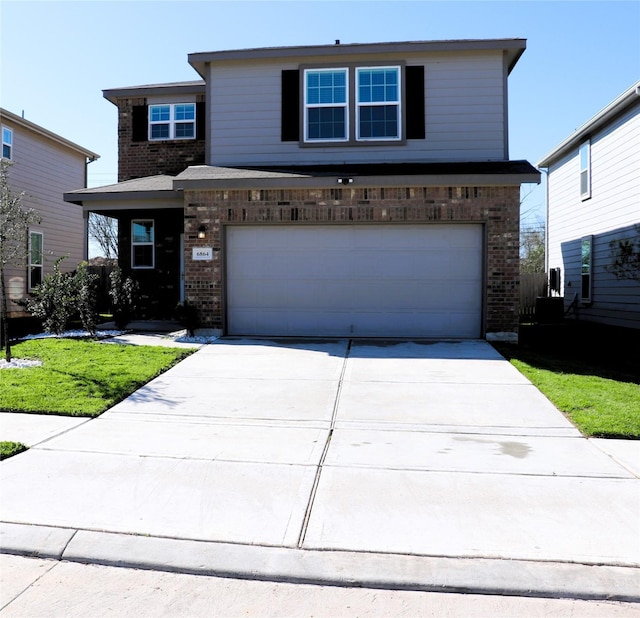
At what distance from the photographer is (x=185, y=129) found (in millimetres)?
14883

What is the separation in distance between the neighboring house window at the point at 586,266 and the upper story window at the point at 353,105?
23.4 feet

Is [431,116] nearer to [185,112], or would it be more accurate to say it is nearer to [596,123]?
[596,123]

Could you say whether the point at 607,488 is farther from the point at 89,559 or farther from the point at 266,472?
the point at 89,559

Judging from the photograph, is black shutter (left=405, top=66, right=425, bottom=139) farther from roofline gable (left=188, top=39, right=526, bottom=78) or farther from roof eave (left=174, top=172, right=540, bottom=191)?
roof eave (left=174, top=172, right=540, bottom=191)

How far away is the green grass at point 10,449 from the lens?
4.69 m

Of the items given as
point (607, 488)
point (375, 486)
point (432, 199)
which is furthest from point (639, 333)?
point (375, 486)

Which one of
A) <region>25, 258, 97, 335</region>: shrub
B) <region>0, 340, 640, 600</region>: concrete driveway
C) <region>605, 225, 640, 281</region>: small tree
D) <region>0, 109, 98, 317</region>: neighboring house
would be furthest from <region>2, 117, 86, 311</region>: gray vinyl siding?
<region>605, 225, 640, 281</region>: small tree

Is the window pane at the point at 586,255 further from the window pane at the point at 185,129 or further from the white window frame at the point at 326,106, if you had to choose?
the window pane at the point at 185,129

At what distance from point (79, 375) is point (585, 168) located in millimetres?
14920

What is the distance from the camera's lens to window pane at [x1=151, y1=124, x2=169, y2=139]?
49.1 feet

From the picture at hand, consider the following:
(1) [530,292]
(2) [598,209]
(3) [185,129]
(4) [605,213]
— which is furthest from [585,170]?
(3) [185,129]

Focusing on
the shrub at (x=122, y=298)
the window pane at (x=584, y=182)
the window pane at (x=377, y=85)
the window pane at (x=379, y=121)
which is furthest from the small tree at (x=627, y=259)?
the shrub at (x=122, y=298)

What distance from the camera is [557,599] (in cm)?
281

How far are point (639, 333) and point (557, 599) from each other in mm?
11355
